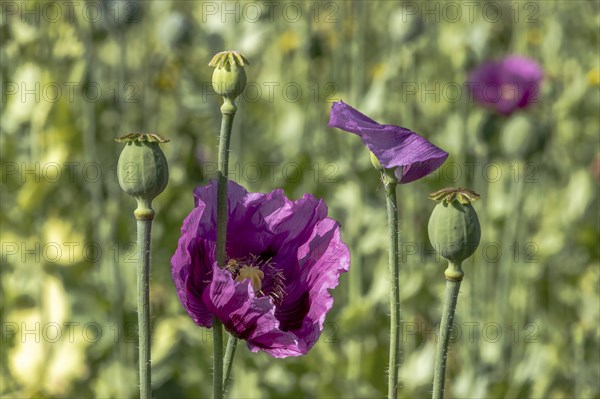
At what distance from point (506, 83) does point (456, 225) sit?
125 centimetres

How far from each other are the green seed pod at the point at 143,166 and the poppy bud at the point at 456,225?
0.48 feet

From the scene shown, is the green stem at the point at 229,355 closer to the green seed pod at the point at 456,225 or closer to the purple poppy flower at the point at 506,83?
the green seed pod at the point at 456,225

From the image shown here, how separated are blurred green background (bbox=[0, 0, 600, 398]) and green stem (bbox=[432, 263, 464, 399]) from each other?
649mm

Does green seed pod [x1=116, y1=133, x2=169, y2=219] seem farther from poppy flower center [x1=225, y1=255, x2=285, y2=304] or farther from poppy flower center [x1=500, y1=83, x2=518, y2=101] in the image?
poppy flower center [x1=500, y1=83, x2=518, y2=101]

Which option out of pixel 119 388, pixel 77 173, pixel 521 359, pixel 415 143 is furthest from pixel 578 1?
pixel 415 143

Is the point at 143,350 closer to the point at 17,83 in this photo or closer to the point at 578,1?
the point at 17,83

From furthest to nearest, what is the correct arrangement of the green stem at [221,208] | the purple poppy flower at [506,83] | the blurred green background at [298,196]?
1. the purple poppy flower at [506,83]
2. the blurred green background at [298,196]
3. the green stem at [221,208]

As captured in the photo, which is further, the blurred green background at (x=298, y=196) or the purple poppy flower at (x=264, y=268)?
the blurred green background at (x=298, y=196)

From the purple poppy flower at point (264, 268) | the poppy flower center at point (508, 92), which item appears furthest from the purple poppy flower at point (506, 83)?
the purple poppy flower at point (264, 268)

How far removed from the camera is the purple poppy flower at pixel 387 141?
1.57 ft

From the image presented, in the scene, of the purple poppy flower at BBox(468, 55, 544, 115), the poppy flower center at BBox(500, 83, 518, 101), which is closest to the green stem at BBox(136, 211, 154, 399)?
the purple poppy flower at BBox(468, 55, 544, 115)

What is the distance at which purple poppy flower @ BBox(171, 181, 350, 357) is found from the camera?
1.63 feet

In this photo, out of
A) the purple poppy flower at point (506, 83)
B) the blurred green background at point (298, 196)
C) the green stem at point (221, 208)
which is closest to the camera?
the green stem at point (221, 208)

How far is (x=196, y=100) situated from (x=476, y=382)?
2.20ft
